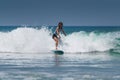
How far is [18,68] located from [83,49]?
40.1 feet

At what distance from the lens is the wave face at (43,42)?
110ft

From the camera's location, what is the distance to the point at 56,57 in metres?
27.5

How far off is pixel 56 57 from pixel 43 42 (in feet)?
22.9

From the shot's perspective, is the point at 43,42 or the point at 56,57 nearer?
the point at 56,57

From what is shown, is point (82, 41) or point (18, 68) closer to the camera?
point (18, 68)

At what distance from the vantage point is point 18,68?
2175 centimetres

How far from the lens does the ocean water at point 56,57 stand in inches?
776

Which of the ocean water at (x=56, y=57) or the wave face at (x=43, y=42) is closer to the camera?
the ocean water at (x=56, y=57)

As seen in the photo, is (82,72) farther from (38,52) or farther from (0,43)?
(0,43)

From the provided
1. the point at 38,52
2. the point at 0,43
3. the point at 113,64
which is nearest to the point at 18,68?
the point at 113,64

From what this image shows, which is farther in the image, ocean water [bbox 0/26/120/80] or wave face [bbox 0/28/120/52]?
wave face [bbox 0/28/120/52]

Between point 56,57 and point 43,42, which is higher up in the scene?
point 43,42

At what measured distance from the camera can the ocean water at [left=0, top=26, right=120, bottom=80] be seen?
64.7ft

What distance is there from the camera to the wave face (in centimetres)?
3344
